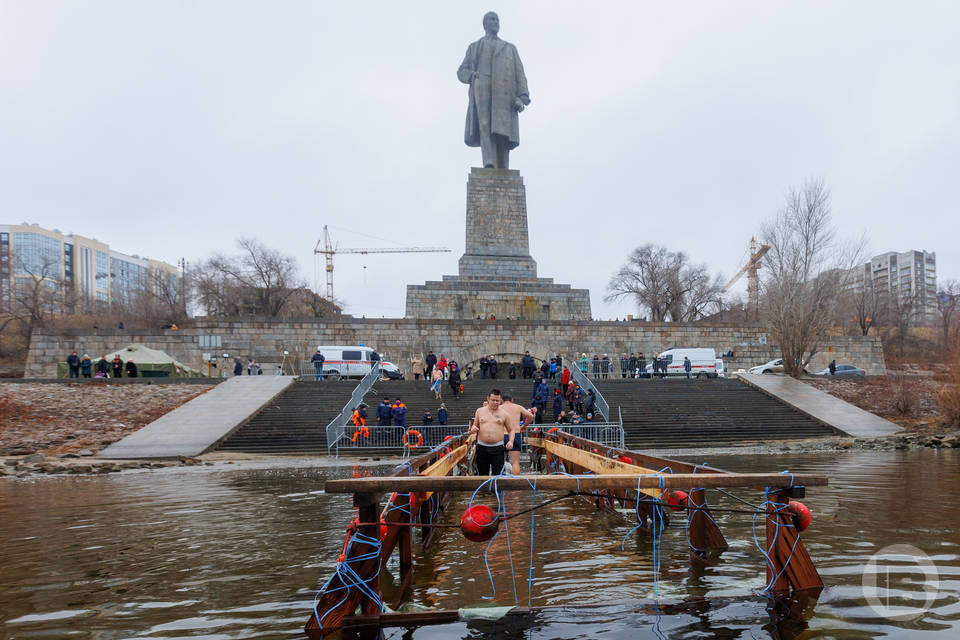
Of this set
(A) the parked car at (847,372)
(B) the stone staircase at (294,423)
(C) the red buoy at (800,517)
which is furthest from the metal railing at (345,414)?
(A) the parked car at (847,372)

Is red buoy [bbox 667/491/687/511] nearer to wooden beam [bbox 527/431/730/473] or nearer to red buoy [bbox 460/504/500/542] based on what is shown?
wooden beam [bbox 527/431/730/473]

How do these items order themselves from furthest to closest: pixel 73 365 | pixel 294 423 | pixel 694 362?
pixel 694 362 → pixel 73 365 → pixel 294 423

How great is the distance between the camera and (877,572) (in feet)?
17.5

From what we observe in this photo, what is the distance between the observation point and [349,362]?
28844 mm

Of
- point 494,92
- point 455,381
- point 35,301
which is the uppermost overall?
point 494,92

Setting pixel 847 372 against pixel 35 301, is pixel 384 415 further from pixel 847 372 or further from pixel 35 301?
pixel 35 301

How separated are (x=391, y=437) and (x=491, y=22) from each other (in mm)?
24253

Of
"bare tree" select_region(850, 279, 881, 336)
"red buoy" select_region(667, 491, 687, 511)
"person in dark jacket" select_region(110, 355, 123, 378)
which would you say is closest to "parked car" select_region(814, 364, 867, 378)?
"bare tree" select_region(850, 279, 881, 336)

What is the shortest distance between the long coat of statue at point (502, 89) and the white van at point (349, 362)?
42.4 ft

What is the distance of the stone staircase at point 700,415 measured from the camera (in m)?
19.2

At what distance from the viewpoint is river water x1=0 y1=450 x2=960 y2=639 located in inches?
168

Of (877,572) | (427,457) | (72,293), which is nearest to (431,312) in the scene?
(427,457)

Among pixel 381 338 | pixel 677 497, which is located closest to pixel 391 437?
pixel 677 497

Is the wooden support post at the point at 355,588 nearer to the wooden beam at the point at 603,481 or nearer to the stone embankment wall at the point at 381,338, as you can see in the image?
the wooden beam at the point at 603,481
